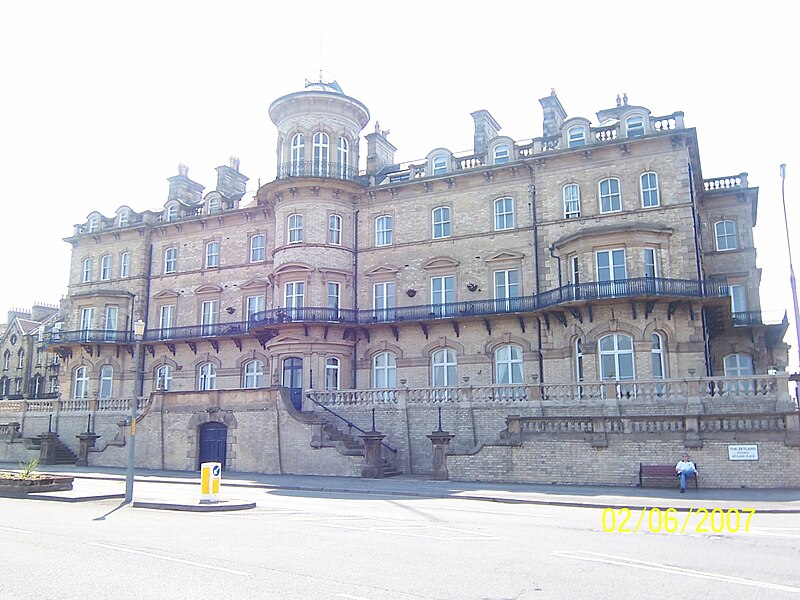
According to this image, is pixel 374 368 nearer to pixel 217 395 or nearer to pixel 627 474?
pixel 217 395

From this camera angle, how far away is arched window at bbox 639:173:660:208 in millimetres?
31719

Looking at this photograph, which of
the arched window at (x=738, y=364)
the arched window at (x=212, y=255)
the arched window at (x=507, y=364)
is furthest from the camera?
the arched window at (x=212, y=255)

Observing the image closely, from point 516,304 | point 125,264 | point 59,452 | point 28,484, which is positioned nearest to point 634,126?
point 516,304

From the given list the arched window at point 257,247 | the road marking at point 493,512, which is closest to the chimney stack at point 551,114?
the arched window at point 257,247

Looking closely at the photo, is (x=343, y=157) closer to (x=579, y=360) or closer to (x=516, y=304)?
(x=516, y=304)

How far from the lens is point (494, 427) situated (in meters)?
27.3

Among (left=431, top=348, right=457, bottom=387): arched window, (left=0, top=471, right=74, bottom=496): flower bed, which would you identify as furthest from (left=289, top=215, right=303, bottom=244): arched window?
(left=0, top=471, right=74, bottom=496): flower bed

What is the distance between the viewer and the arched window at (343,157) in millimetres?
38406

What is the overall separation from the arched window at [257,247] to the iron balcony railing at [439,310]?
3.87 meters

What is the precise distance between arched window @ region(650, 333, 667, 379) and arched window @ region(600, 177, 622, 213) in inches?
237

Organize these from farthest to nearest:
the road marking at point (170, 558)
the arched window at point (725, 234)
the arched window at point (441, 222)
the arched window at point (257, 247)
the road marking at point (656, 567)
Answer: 1. the arched window at point (257, 247)
2. the arched window at point (725, 234)
3. the arched window at point (441, 222)
4. the road marking at point (170, 558)
5. the road marking at point (656, 567)

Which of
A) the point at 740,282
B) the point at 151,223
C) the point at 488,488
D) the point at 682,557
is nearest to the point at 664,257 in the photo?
the point at 740,282

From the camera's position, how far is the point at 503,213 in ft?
116

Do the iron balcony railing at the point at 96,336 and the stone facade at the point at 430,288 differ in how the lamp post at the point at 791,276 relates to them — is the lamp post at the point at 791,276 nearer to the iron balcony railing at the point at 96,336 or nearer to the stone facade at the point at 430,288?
the stone facade at the point at 430,288
